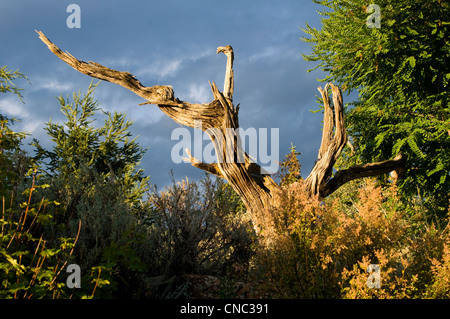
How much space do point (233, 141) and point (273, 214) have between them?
4.10 m

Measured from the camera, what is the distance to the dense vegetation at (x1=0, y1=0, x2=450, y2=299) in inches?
196

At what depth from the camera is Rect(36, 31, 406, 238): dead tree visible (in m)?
9.30

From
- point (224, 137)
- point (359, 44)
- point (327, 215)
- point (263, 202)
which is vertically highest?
point (359, 44)

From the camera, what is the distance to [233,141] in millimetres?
9305

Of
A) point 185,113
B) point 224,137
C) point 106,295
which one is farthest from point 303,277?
point 185,113

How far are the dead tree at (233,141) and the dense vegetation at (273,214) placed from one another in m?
0.58

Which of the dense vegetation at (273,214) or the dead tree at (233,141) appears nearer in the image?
the dense vegetation at (273,214)

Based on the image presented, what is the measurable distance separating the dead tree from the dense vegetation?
582mm

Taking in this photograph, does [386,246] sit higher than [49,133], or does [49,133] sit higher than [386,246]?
[49,133]

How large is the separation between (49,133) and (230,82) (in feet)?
21.4

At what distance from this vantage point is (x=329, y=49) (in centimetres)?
1259

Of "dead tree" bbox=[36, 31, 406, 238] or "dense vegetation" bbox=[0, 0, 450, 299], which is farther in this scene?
"dead tree" bbox=[36, 31, 406, 238]

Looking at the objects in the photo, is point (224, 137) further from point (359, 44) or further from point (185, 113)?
A: point (359, 44)

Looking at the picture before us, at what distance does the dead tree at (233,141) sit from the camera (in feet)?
30.5
